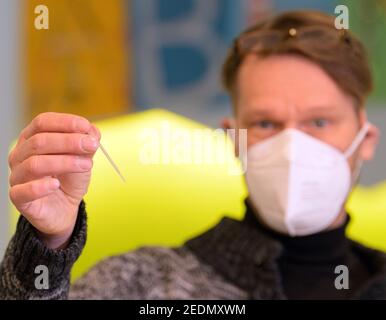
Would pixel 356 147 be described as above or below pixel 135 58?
below

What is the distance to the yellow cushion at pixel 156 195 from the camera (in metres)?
0.79

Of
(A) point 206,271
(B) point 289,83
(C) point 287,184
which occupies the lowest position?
(A) point 206,271

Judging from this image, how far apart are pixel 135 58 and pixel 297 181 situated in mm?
231

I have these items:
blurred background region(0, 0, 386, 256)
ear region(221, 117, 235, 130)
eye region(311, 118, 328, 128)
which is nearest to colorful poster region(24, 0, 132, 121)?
blurred background region(0, 0, 386, 256)

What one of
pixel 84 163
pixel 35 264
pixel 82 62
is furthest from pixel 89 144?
pixel 82 62

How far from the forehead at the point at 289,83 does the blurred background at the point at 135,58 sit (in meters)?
0.04

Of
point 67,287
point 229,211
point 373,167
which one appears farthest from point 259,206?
point 67,287

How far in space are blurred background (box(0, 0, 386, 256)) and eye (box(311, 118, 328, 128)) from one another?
0.07 m

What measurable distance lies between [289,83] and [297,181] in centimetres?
11

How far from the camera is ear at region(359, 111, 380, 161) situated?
2.83ft

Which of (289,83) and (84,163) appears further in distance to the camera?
(289,83)

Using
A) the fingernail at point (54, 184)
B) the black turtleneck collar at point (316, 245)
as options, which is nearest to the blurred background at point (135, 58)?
the black turtleneck collar at point (316, 245)

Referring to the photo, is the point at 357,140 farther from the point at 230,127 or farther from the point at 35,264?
the point at 35,264

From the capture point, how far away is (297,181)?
0.81 metres
